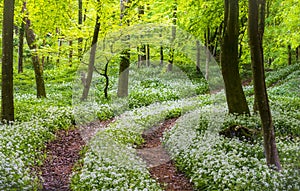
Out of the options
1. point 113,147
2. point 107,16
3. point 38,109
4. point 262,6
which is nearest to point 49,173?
point 113,147

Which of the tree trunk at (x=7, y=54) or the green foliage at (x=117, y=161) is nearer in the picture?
the green foliage at (x=117, y=161)

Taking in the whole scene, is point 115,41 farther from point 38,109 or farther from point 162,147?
point 162,147

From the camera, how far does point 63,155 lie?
412 inches

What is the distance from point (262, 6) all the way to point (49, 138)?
29.7 feet

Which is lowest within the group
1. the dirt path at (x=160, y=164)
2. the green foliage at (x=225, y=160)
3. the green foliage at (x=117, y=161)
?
the dirt path at (x=160, y=164)

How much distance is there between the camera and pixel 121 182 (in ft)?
23.5

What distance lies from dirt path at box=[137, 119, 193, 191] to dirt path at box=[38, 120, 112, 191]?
2144 mm

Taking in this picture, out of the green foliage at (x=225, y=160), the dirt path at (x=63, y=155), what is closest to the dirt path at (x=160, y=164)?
the green foliage at (x=225, y=160)

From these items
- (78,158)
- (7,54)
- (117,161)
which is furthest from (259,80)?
(7,54)

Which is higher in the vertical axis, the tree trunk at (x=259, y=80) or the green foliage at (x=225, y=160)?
the tree trunk at (x=259, y=80)

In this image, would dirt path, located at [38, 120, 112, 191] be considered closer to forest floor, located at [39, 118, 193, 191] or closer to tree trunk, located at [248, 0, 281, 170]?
forest floor, located at [39, 118, 193, 191]

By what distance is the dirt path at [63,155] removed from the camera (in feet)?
26.4

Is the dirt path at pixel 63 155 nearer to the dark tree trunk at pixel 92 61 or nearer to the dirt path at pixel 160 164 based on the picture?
the dirt path at pixel 160 164

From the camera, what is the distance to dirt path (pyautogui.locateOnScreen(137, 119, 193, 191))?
26.6 feet
